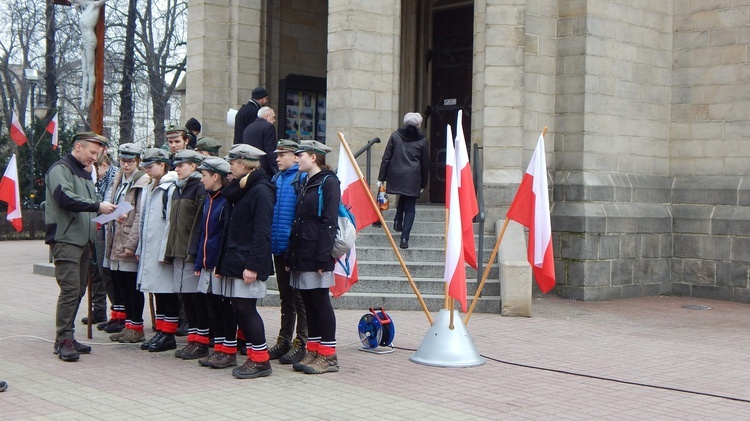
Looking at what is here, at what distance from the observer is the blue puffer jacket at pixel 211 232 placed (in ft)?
27.4

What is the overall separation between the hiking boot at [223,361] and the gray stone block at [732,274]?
941cm

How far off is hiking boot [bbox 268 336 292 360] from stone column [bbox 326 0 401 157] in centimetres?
566

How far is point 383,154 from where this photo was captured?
45.0 ft

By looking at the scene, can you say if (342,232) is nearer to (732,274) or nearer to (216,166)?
(216,166)

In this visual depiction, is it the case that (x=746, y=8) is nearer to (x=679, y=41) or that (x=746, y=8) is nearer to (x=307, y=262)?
(x=679, y=41)

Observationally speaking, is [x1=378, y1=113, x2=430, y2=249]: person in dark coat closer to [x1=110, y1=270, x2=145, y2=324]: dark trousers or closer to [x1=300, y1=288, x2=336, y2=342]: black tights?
[x1=110, y1=270, x2=145, y2=324]: dark trousers

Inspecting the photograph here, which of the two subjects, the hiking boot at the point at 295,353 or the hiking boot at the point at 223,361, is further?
the hiking boot at the point at 295,353

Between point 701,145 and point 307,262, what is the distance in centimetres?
946

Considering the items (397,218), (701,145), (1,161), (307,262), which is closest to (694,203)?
(701,145)

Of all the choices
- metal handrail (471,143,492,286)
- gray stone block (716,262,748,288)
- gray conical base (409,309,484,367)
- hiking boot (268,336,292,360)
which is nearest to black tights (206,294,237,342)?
hiking boot (268,336,292,360)

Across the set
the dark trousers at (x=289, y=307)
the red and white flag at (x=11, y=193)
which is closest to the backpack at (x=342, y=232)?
the dark trousers at (x=289, y=307)

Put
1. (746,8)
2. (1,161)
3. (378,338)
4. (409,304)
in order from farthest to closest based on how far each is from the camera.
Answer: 1. (1,161)
2. (746,8)
3. (409,304)
4. (378,338)

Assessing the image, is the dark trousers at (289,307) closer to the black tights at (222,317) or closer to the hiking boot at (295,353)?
the hiking boot at (295,353)

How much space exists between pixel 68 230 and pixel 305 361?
256 centimetres
